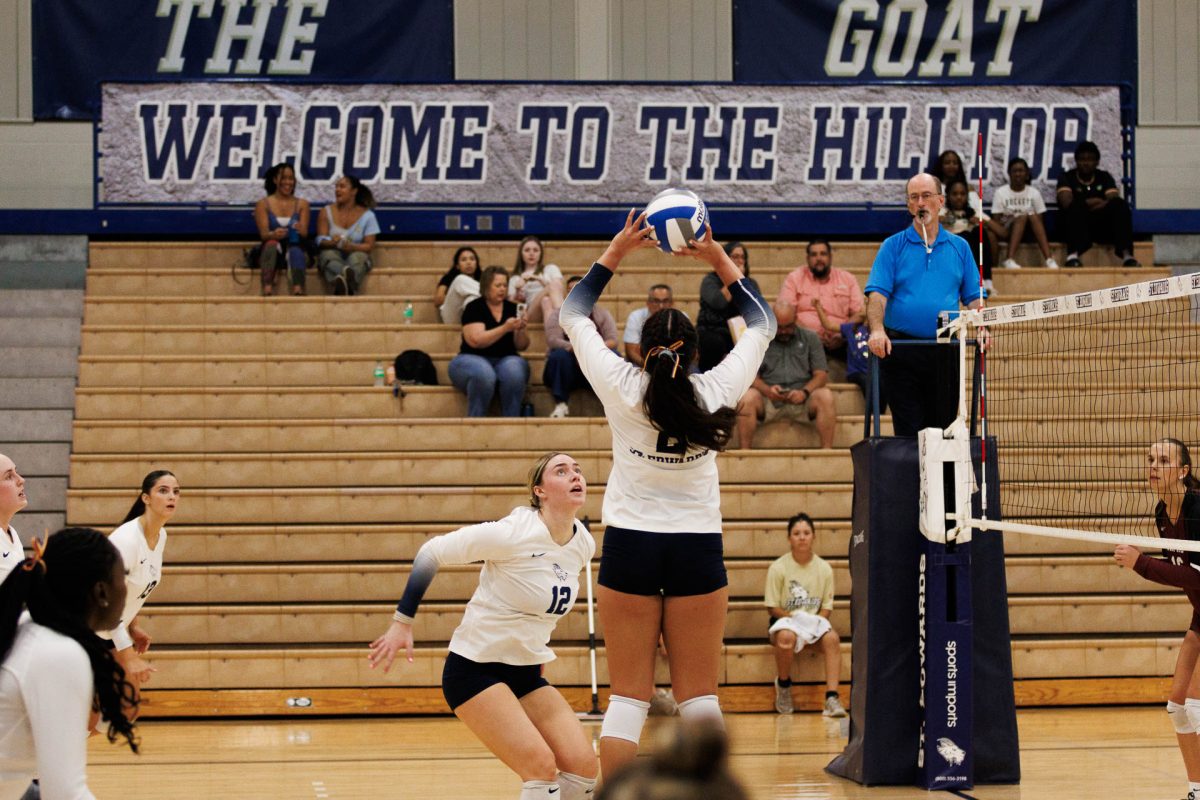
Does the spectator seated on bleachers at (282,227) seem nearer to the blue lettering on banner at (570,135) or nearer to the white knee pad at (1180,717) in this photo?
the blue lettering on banner at (570,135)

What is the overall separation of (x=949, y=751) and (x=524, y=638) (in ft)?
8.38

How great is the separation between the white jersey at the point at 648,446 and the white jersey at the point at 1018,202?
32.8 ft

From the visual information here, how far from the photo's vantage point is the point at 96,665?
11.1 ft

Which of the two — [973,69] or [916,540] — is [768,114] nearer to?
[973,69]

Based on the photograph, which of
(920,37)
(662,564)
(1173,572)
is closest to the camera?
(662,564)

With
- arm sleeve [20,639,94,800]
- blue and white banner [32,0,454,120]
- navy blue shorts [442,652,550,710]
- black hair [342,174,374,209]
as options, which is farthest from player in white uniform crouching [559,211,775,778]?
blue and white banner [32,0,454,120]

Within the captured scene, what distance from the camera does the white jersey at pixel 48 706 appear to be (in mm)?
3246

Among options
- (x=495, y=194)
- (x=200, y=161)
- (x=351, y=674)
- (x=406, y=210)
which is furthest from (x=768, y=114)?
(x=351, y=674)

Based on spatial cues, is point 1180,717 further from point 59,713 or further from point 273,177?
point 273,177

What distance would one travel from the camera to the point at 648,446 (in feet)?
15.7

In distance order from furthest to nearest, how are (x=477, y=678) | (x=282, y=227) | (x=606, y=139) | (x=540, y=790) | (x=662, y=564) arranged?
(x=606, y=139), (x=282, y=227), (x=477, y=678), (x=540, y=790), (x=662, y=564)

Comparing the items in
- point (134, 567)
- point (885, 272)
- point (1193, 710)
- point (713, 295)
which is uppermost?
point (713, 295)

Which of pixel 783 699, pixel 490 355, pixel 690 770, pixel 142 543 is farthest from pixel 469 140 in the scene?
pixel 690 770

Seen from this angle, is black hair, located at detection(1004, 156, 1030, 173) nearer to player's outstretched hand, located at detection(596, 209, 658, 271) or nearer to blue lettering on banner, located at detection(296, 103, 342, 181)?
blue lettering on banner, located at detection(296, 103, 342, 181)
